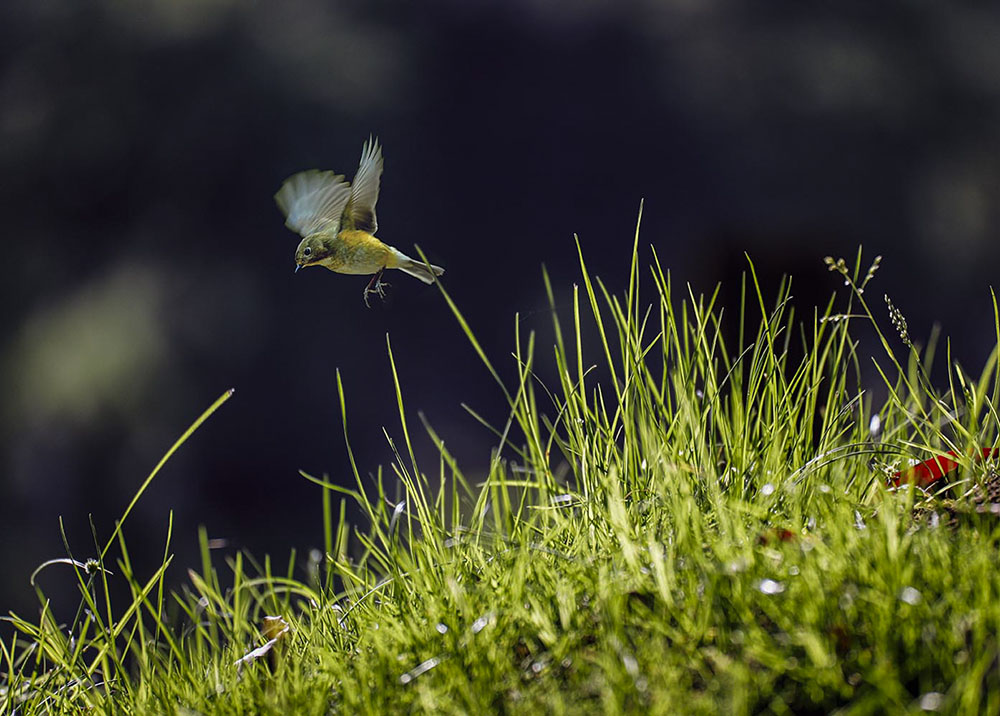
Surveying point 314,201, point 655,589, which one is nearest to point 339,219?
point 314,201

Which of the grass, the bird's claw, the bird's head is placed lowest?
the grass

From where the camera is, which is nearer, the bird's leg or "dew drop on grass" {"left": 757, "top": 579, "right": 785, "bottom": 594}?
"dew drop on grass" {"left": 757, "top": 579, "right": 785, "bottom": 594}

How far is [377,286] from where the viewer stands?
3.94 feet

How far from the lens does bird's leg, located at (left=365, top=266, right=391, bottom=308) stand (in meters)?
1.19

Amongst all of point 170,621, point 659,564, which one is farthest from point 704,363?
point 170,621

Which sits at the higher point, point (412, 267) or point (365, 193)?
point (365, 193)

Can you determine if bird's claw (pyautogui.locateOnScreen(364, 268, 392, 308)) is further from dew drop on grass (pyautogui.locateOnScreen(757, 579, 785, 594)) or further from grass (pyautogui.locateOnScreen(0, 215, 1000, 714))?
dew drop on grass (pyautogui.locateOnScreen(757, 579, 785, 594))

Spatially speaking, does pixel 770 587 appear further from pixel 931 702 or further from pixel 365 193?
pixel 365 193

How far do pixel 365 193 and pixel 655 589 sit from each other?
629mm

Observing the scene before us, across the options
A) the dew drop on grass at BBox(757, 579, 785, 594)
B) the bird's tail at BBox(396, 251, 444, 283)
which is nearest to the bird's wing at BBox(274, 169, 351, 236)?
the bird's tail at BBox(396, 251, 444, 283)

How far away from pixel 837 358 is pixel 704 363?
16cm

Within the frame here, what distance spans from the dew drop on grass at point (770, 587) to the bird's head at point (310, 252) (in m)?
0.68

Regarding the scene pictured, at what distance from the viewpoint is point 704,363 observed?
113 cm

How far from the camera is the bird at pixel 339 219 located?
1.15 metres
